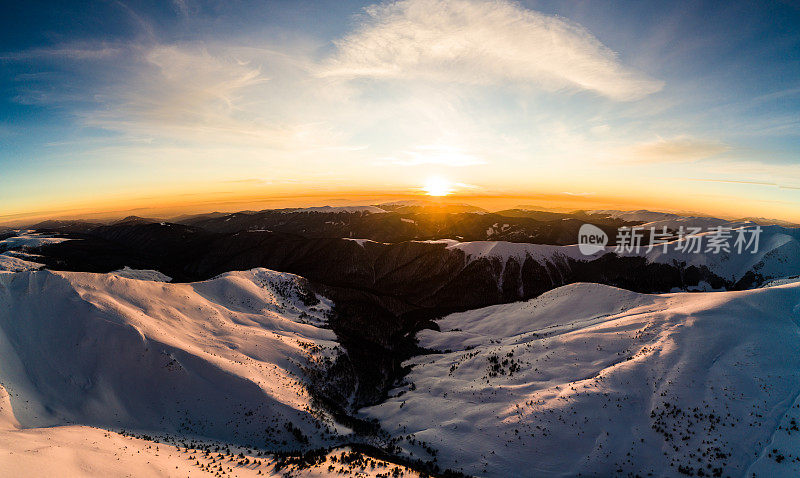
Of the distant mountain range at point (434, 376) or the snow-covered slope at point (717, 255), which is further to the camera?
the snow-covered slope at point (717, 255)

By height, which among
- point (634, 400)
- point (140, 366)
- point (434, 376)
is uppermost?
point (634, 400)

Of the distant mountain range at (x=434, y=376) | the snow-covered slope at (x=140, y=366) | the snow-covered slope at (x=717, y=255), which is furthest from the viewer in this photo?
the snow-covered slope at (x=717, y=255)

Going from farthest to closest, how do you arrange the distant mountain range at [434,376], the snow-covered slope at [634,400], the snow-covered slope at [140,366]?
the snow-covered slope at [140,366] → the distant mountain range at [434,376] → the snow-covered slope at [634,400]

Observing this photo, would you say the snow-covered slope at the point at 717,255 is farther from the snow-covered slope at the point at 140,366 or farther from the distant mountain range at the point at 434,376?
the snow-covered slope at the point at 140,366

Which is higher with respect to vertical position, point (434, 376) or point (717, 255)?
point (717, 255)

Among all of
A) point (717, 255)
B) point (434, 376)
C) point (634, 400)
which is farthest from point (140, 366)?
point (717, 255)

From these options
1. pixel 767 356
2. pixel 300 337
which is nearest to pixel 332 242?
pixel 300 337

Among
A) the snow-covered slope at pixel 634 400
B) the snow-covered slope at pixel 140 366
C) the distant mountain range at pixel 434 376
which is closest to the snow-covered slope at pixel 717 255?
the distant mountain range at pixel 434 376

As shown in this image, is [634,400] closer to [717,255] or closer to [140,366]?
[140,366]
